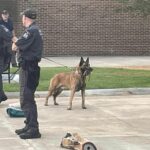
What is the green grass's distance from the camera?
14.4 metres

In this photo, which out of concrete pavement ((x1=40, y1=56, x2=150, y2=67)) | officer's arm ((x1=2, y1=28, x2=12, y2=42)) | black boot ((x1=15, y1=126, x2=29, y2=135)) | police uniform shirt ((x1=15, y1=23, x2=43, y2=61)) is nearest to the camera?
police uniform shirt ((x1=15, y1=23, x2=43, y2=61))

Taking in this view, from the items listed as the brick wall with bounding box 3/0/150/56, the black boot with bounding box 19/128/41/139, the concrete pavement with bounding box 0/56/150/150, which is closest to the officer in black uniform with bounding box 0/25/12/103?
the concrete pavement with bounding box 0/56/150/150

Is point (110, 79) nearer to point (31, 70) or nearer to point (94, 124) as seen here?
point (94, 124)

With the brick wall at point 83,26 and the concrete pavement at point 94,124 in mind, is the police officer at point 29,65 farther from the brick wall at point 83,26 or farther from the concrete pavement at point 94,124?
the brick wall at point 83,26

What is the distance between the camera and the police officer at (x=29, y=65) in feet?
29.0

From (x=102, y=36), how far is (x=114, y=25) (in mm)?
703

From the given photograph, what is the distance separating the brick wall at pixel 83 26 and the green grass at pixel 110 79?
6844 mm

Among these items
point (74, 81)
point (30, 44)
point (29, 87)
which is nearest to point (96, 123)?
point (74, 81)

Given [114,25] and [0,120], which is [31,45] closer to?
[0,120]

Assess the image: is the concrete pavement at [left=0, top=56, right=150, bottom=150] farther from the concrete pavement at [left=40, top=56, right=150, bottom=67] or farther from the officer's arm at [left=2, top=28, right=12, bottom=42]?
the concrete pavement at [left=40, top=56, right=150, bottom=67]

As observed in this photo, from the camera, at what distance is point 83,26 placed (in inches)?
987

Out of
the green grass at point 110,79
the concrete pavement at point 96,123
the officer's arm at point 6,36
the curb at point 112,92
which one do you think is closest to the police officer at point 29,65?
the concrete pavement at point 96,123

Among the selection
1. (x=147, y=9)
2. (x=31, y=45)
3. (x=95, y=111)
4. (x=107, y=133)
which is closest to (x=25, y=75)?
(x=31, y=45)

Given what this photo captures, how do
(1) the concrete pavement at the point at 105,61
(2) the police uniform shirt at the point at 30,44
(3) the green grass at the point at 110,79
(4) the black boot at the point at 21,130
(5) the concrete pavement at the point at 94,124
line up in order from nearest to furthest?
1. (5) the concrete pavement at the point at 94,124
2. (2) the police uniform shirt at the point at 30,44
3. (4) the black boot at the point at 21,130
4. (3) the green grass at the point at 110,79
5. (1) the concrete pavement at the point at 105,61
